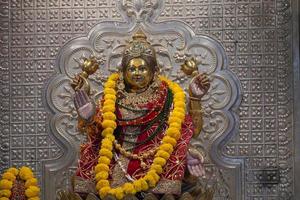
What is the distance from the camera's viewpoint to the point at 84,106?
5.34m

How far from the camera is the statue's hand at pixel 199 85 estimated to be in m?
5.46

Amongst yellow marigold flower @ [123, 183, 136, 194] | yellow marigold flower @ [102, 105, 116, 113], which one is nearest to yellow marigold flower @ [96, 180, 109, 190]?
yellow marigold flower @ [123, 183, 136, 194]

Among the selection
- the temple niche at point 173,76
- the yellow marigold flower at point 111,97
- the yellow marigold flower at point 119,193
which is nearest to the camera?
the yellow marigold flower at point 119,193

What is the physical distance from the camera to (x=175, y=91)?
5.55 metres

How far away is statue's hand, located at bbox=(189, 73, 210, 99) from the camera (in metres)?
5.46

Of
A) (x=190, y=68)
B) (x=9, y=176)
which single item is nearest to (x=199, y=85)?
(x=190, y=68)

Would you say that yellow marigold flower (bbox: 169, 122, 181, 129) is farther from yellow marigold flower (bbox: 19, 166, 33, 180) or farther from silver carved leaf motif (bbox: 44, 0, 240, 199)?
yellow marigold flower (bbox: 19, 166, 33, 180)

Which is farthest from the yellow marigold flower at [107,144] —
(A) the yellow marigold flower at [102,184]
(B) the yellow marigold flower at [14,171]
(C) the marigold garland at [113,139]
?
(B) the yellow marigold flower at [14,171]

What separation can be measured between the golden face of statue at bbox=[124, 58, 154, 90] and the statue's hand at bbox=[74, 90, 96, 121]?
332 mm

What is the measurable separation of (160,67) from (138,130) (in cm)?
70

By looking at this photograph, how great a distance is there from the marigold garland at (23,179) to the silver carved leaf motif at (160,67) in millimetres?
376

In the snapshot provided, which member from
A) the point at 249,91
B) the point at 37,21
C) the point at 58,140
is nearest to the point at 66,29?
the point at 37,21

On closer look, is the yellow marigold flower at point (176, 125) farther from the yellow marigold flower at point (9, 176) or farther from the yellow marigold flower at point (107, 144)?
the yellow marigold flower at point (9, 176)

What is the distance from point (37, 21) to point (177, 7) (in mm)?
988
